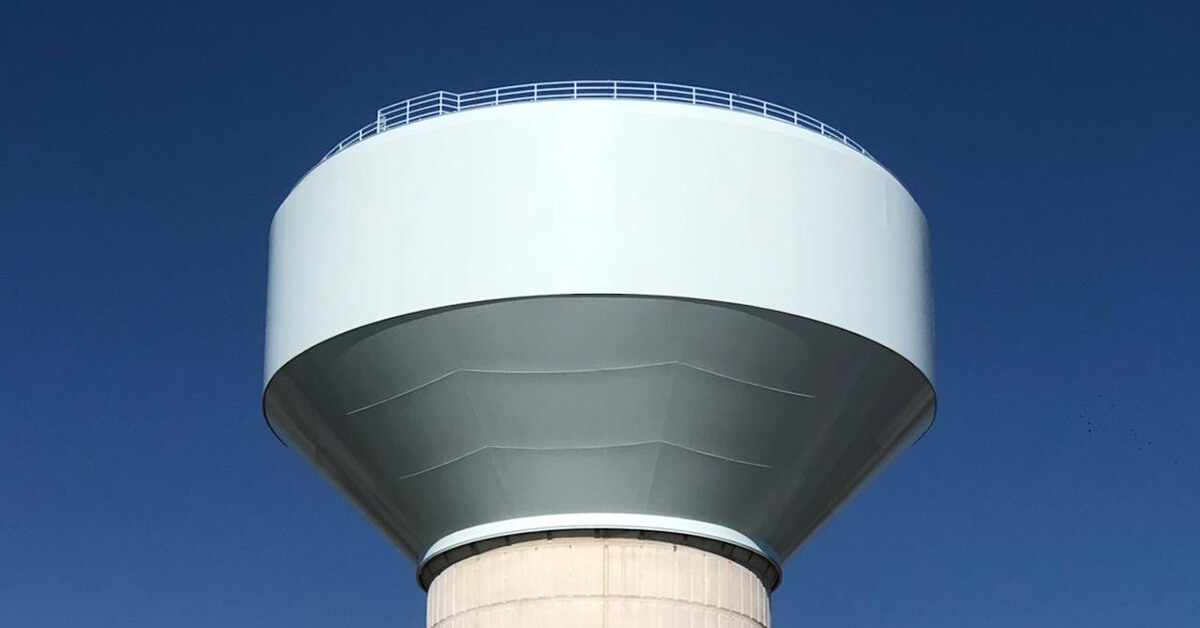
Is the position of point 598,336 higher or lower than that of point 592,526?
higher

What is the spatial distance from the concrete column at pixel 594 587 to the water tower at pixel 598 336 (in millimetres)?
20

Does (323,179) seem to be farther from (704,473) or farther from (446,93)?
(704,473)

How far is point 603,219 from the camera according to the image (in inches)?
556

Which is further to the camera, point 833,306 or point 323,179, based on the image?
point 323,179

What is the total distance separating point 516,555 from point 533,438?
1.36 metres

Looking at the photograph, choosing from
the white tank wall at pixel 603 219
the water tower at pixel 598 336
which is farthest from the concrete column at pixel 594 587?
the white tank wall at pixel 603 219

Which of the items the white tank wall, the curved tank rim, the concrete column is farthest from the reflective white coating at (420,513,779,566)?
the white tank wall

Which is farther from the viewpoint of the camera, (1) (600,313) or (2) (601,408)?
(2) (601,408)

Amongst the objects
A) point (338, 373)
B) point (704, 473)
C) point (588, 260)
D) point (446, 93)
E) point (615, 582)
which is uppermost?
point (446, 93)

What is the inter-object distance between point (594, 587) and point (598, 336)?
2.51 meters

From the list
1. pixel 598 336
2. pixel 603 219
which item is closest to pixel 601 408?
pixel 598 336

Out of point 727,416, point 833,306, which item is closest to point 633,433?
point 727,416

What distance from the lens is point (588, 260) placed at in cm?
1398

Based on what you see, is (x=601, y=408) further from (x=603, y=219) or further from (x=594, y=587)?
(x=594, y=587)
